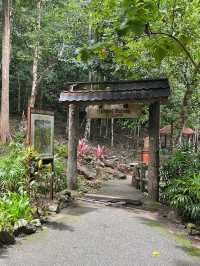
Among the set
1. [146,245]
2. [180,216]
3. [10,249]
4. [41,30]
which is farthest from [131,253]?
[41,30]

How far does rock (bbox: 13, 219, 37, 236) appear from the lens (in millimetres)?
5582

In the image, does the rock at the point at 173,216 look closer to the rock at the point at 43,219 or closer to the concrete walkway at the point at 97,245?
the concrete walkway at the point at 97,245

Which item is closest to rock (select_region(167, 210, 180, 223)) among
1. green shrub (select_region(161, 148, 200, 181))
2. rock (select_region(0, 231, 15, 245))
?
green shrub (select_region(161, 148, 200, 181))

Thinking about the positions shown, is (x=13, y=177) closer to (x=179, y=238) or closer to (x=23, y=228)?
(x=23, y=228)

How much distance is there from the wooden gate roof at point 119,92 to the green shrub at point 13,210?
11.5ft

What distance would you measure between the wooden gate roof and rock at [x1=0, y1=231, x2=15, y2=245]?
4595mm

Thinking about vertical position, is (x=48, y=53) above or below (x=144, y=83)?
above

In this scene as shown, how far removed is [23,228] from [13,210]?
34 centimetres

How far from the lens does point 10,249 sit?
501 cm

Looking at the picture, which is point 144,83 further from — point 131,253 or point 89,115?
point 131,253

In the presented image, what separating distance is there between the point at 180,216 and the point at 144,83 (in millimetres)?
3233

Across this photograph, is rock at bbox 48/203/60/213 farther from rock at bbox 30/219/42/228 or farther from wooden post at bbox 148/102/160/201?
wooden post at bbox 148/102/160/201

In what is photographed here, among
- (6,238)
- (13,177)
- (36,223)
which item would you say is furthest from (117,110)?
(6,238)

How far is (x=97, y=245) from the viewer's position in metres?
5.51
